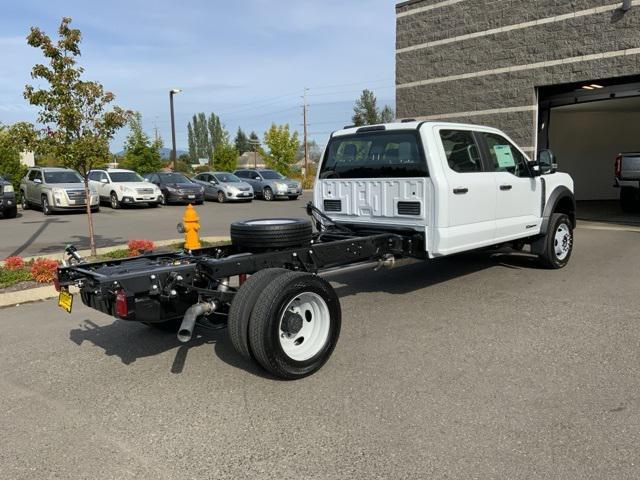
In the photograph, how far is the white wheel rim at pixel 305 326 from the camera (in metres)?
4.37

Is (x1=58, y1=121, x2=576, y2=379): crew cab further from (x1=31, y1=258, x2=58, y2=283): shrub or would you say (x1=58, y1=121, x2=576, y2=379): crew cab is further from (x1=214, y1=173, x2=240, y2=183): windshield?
(x1=214, y1=173, x2=240, y2=183): windshield

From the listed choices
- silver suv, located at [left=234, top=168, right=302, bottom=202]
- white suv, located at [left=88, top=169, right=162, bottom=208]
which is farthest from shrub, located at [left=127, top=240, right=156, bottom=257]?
silver suv, located at [left=234, top=168, right=302, bottom=202]

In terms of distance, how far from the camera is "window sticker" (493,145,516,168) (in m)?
7.22

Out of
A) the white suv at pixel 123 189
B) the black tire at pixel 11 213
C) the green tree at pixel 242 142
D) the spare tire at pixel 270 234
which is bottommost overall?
the black tire at pixel 11 213

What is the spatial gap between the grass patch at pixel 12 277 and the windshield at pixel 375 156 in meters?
4.45

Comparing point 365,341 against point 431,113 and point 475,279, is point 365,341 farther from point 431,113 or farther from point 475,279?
point 431,113

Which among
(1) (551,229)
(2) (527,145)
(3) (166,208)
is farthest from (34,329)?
(3) (166,208)

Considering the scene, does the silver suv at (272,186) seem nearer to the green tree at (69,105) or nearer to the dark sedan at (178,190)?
the dark sedan at (178,190)

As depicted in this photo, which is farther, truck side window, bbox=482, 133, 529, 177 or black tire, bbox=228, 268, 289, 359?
truck side window, bbox=482, 133, 529, 177

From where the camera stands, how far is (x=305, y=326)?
4.53m

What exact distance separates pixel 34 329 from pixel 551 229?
686 centimetres

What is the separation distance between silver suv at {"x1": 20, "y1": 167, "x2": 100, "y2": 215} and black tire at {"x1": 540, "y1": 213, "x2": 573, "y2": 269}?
16.2m

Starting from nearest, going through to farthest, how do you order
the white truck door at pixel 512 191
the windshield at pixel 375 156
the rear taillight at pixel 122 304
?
1. the rear taillight at pixel 122 304
2. the windshield at pixel 375 156
3. the white truck door at pixel 512 191

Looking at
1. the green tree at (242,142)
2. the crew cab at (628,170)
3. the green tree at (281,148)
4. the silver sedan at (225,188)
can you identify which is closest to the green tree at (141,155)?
the silver sedan at (225,188)
